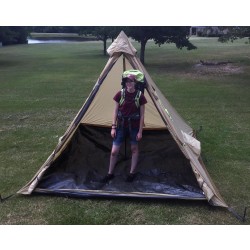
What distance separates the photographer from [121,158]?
6.32 metres

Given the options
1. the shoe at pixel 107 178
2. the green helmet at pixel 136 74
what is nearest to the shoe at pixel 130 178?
the shoe at pixel 107 178

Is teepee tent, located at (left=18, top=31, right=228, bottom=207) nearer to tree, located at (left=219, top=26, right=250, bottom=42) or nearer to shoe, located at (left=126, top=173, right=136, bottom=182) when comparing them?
shoe, located at (left=126, top=173, right=136, bottom=182)

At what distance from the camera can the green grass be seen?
475 cm

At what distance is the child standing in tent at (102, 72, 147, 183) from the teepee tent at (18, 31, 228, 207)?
22cm

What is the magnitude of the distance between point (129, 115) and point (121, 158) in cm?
125

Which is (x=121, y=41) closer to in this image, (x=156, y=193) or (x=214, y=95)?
(x=156, y=193)

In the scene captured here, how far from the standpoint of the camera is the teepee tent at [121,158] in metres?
5.16

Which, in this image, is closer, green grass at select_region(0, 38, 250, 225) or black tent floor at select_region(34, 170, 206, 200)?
green grass at select_region(0, 38, 250, 225)

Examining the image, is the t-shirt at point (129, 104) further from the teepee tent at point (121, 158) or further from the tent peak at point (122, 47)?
the tent peak at point (122, 47)

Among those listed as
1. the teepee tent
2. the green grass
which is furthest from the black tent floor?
the green grass

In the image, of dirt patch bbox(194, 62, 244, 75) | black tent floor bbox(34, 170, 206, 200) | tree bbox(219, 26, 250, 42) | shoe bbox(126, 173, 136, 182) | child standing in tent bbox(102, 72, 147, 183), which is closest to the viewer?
black tent floor bbox(34, 170, 206, 200)

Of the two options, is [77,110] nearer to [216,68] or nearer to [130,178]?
[130,178]

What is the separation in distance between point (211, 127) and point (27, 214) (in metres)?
5.49

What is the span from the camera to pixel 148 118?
7277 mm
